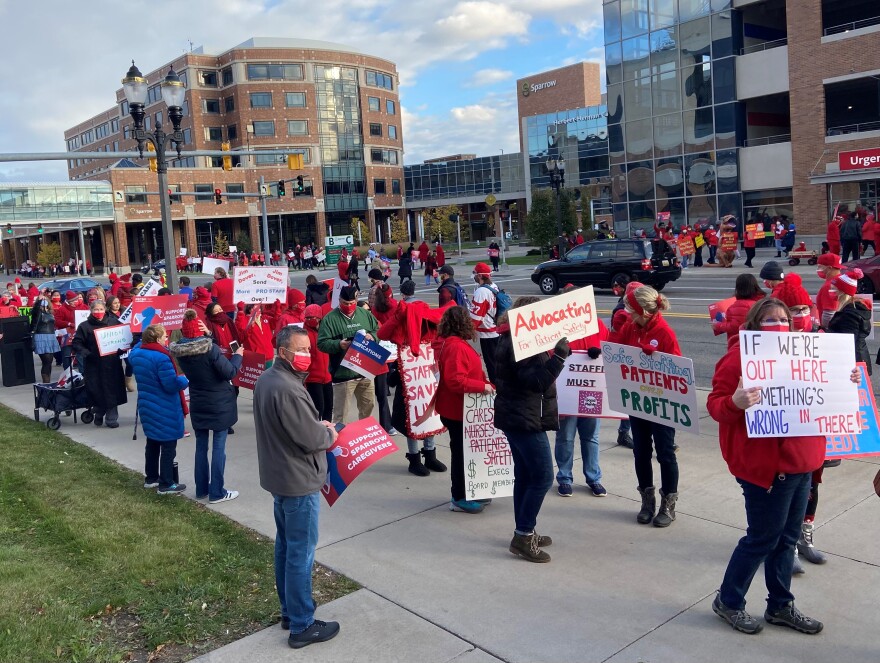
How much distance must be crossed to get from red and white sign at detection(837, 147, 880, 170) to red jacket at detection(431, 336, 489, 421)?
3077 cm

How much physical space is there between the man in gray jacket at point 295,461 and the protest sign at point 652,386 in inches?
105

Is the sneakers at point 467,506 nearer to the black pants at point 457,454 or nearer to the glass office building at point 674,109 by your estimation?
the black pants at point 457,454

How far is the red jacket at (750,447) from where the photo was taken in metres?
4.31

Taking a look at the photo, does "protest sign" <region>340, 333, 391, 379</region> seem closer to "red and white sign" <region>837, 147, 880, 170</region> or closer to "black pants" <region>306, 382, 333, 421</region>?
"black pants" <region>306, 382, 333, 421</region>

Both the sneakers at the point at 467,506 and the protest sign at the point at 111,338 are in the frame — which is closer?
the sneakers at the point at 467,506

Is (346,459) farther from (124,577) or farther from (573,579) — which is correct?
(124,577)

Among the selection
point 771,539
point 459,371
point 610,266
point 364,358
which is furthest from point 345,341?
point 610,266

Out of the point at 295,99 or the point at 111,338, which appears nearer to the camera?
the point at 111,338

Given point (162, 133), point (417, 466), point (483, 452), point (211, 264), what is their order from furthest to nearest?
point (162, 133) → point (211, 264) → point (417, 466) → point (483, 452)

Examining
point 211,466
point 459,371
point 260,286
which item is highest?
point 260,286

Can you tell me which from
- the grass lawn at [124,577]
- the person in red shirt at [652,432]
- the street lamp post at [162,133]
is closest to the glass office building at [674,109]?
the street lamp post at [162,133]

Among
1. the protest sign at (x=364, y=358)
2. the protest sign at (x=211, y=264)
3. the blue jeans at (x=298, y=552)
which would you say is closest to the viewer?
the blue jeans at (x=298, y=552)

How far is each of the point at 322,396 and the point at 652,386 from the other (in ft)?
13.3

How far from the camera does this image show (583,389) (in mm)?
7145
